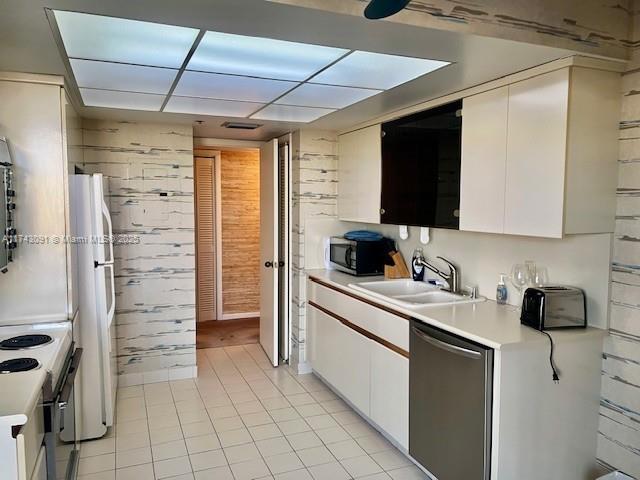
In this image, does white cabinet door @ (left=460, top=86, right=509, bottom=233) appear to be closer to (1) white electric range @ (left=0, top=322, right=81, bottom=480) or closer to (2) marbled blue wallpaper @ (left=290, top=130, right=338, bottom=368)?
(2) marbled blue wallpaper @ (left=290, top=130, right=338, bottom=368)

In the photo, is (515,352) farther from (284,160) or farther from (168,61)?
(284,160)

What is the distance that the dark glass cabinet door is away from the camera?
113 inches

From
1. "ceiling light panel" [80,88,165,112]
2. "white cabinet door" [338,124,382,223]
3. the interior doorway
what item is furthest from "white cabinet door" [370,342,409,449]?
the interior doorway

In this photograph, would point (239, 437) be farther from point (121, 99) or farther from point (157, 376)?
point (121, 99)

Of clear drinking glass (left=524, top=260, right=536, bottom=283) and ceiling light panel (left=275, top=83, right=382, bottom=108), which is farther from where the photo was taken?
ceiling light panel (left=275, top=83, right=382, bottom=108)

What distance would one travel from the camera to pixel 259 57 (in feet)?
7.07

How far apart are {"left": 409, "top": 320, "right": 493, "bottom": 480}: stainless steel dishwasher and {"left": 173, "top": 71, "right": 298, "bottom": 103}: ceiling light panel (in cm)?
155

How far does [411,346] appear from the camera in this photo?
8.81 feet

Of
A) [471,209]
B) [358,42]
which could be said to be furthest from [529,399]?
[358,42]

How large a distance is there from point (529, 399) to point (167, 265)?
301 centimetres

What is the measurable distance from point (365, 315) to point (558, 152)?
5.20ft

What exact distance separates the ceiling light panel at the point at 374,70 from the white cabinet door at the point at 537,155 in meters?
0.47

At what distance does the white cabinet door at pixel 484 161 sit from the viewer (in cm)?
249

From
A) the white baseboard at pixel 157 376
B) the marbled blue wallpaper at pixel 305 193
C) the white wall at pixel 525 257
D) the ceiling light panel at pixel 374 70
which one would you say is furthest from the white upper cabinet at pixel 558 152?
the white baseboard at pixel 157 376
